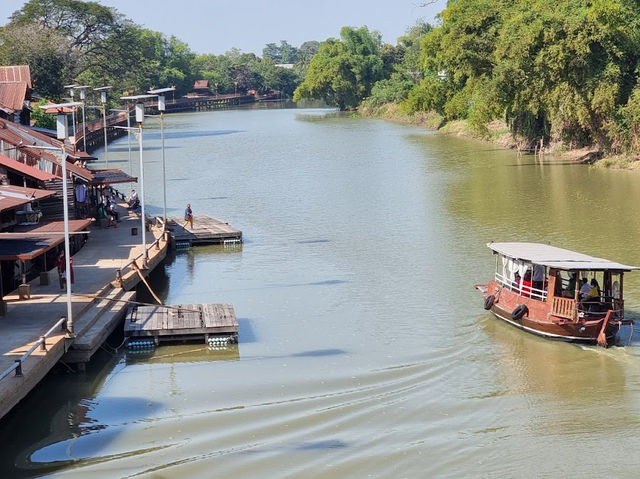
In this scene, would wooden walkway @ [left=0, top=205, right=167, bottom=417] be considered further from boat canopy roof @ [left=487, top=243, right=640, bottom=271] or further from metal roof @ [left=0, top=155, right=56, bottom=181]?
boat canopy roof @ [left=487, top=243, right=640, bottom=271]

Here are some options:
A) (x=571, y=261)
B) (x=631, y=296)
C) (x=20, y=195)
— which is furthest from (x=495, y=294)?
(x=20, y=195)

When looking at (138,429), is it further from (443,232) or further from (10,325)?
(443,232)

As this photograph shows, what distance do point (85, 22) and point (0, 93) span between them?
198 ft

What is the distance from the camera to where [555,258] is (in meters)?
25.7

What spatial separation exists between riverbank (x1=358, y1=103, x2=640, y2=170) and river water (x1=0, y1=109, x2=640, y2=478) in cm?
1321

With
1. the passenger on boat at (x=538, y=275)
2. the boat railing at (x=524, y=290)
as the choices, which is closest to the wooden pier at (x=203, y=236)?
the boat railing at (x=524, y=290)

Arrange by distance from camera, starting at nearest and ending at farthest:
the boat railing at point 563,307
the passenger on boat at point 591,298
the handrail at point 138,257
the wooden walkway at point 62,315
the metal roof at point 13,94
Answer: the wooden walkway at point 62,315 → the boat railing at point 563,307 → the passenger on boat at point 591,298 → the handrail at point 138,257 → the metal roof at point 13,94

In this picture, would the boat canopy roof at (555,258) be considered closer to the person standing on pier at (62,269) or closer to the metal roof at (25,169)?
the person standing on pier at (62,269)

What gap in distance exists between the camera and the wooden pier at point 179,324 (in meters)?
25.3

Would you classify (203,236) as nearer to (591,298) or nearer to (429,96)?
(591,298)

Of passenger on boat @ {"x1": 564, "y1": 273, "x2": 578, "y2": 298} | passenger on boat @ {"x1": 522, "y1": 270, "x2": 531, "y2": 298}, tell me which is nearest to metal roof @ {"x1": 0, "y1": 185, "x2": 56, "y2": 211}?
passenger on boat @ {"x1": 522, "y1": 270, "x2": 531, "y2": 298}

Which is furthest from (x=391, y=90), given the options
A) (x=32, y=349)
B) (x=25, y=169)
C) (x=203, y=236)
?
(x=32, y=349)

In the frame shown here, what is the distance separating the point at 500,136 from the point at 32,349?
62588 millimetres

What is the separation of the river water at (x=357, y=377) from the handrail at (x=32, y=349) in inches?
50.8
